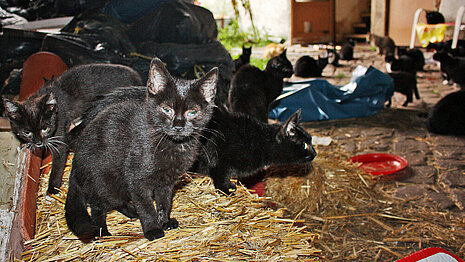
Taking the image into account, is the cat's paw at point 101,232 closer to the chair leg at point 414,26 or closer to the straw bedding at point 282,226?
the straw bedding at point 282,226

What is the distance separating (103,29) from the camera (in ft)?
13.8

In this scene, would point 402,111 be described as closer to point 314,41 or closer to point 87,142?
point 87,142

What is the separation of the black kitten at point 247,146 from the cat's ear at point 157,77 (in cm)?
113

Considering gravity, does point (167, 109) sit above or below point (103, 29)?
below

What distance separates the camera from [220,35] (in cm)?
1388

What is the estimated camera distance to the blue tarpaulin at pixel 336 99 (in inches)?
257

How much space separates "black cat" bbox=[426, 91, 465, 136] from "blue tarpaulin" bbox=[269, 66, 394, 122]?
1.27m

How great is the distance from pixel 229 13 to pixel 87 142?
13896 millimetres

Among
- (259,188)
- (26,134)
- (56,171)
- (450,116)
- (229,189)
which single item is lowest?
(259,188)

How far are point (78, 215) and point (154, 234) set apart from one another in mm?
491

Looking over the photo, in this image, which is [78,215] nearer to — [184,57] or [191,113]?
[191,113]

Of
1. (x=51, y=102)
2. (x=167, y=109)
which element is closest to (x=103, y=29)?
(x=51, y=102)

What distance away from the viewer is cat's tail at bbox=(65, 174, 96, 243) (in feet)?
7.12

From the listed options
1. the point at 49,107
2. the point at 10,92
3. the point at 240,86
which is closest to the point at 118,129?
the point at 49,107
